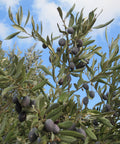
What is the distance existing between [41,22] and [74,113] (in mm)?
1258

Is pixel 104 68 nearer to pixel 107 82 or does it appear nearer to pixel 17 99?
pixel 107 82

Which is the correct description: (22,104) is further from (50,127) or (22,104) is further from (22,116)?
(50,127)

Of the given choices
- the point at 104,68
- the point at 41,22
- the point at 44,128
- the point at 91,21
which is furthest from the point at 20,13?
the point at 44,128

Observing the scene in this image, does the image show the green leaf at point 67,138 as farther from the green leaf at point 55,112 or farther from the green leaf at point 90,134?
the green leaf at point 90,134

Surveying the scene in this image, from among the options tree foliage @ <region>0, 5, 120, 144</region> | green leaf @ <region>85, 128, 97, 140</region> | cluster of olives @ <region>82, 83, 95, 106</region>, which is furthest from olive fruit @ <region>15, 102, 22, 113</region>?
cluster of olives @ <region>82, 83, 95, 106</region>

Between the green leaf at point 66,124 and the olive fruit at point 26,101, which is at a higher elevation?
the olive fruit at point 26,101

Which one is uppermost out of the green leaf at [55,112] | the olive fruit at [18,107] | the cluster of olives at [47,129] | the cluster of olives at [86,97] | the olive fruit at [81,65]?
the olive fruit at [81,65]

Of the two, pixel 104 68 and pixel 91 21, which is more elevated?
pixel 91 21

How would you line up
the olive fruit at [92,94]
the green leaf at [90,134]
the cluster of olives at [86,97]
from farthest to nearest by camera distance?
1. the olive fruit at [92,94]
2. the cluster of olives at [86,97]
3. the green leaf at [90,134]

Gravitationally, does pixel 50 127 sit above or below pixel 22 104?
below

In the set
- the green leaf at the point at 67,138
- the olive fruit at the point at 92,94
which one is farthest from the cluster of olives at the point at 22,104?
the olive fruit at the point at 92,94

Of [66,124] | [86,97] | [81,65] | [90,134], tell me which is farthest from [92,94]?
[66,124]

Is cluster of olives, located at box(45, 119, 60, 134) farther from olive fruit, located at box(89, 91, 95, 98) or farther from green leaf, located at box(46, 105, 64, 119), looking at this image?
olive fruit, located at box(89, 91, 95, 98)

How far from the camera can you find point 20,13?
2465 millimetres
